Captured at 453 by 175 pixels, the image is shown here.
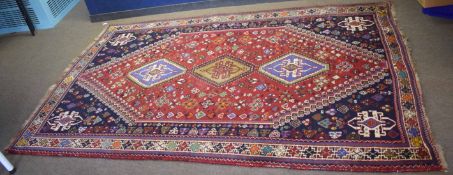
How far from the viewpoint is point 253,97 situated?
2.56m

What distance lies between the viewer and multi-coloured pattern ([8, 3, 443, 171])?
6.96 ft

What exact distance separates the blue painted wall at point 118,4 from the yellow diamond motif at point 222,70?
1.12 meters

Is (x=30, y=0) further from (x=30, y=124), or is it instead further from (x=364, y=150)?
(x=364, y=150)

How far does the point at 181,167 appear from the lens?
2.18m

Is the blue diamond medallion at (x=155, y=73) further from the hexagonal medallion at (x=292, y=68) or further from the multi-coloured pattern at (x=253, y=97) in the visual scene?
the hexagonal medallion at (x=292, y=68)

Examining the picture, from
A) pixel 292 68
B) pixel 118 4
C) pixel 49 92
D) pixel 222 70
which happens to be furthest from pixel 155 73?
pixel 118 4

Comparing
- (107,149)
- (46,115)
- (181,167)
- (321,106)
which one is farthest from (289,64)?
(46,115)

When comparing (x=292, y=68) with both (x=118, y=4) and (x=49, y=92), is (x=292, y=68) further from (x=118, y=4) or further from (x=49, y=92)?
(x=118, y=4)

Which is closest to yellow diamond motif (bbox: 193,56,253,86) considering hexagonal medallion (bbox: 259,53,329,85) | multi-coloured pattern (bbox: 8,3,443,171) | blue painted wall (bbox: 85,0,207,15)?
multi-coloured pattern (bbox: 8,3,443,171)

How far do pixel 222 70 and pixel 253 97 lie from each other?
1.45 feet

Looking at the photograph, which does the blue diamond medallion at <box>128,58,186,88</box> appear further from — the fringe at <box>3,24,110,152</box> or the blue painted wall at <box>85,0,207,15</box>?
the blue painted wall at <box>85,0,207,15</box>

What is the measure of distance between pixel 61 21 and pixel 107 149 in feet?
7.96

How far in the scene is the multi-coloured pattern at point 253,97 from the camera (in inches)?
83.5

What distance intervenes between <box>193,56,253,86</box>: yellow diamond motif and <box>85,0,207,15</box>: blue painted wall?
1125 mm
